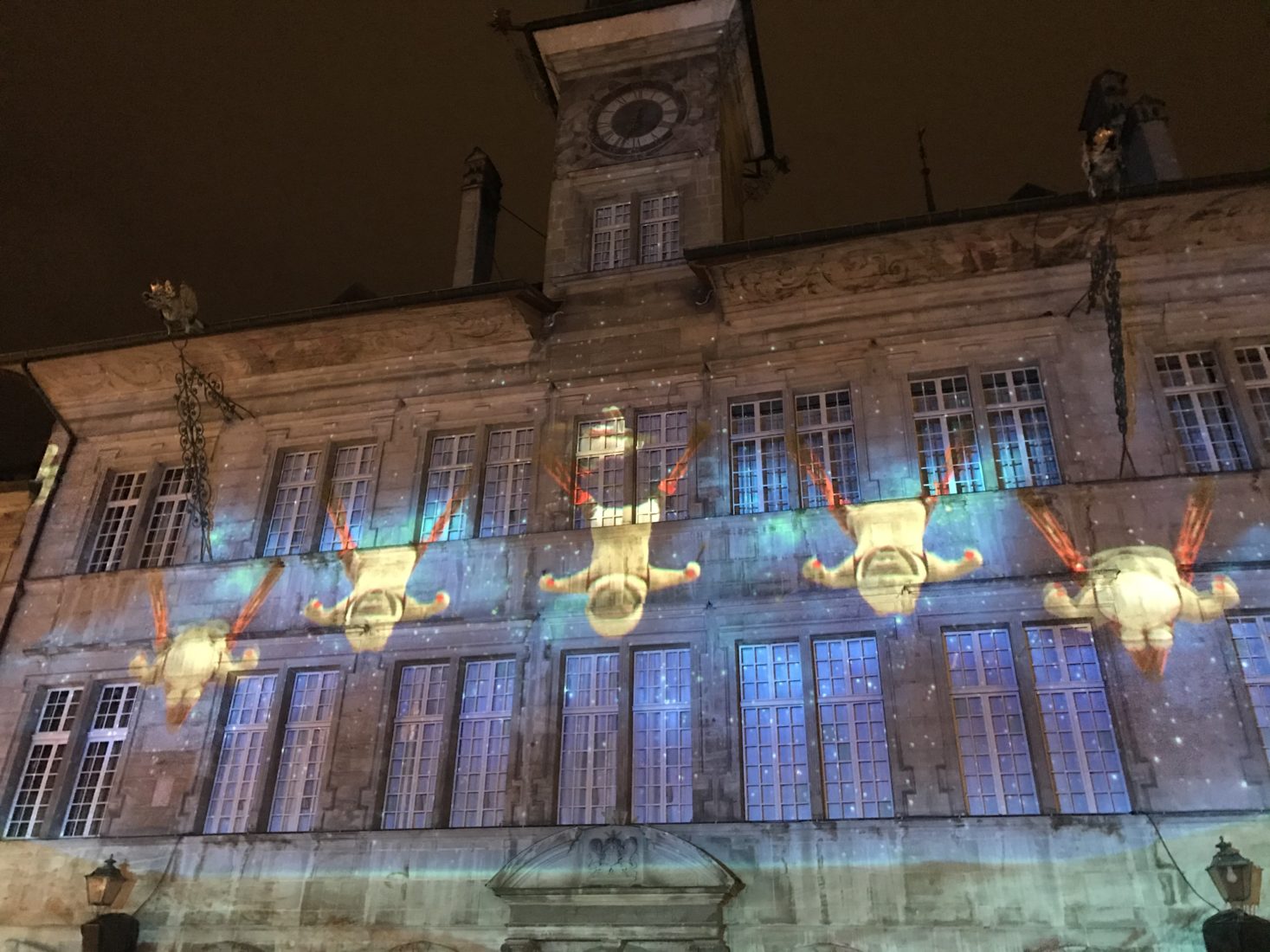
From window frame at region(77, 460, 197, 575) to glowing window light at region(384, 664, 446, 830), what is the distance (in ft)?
14.8

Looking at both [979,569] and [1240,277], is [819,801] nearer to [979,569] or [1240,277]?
[979,569]

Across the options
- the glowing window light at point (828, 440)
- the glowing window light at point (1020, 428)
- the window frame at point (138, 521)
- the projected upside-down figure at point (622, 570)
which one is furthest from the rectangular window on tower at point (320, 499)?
the glowing window light at point (1020, 428)

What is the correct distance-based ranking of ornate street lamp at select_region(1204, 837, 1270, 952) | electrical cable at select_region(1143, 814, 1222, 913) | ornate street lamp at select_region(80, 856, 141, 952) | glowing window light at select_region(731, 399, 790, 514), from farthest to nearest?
glowing window light at select_region(731, 399, 790, 514) < ornate street lamp at select_region(80, 856, 141, 952) < electrical cable at select_region(1143, 814, 1222, 913) < ornate street lamp at select_region(1204, 837, 1270, 952)

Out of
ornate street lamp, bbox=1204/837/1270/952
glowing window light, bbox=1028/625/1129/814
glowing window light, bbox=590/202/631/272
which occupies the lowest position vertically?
ornate street lamp, bbox=1204/837/1270/952

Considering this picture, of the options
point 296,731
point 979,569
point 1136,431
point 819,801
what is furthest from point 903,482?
→ point 296,731

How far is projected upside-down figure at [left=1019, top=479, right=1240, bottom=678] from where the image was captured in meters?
10.8

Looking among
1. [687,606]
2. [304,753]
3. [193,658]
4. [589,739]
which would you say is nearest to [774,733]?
[687,606]

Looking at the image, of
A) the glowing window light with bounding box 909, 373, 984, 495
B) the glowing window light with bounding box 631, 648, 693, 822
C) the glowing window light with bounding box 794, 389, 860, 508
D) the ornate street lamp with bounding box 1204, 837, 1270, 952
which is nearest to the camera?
the ornate street lamp with bounding box 1204, 837, 1270, 952

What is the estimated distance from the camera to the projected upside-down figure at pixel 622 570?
12.4m

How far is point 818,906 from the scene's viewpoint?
10305 mm

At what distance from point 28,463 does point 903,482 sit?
57.5 feet

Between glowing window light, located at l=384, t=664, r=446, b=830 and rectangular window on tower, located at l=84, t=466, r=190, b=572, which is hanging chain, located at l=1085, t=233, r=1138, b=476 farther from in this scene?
rectangular window on tower, located at l=84, t=466, r=190, b=572

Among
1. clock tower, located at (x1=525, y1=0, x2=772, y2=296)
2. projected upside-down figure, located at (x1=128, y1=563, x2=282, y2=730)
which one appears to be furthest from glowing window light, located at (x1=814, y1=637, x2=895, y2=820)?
projected upside-down figure, located at (x1=128, y1=563, x2=282, y2=730)

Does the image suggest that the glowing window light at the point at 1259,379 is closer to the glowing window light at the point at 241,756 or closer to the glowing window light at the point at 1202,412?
the glowing window light at the point at 1202,412
